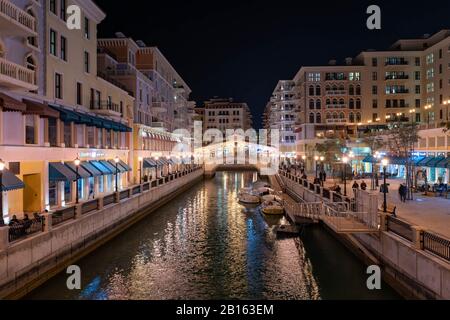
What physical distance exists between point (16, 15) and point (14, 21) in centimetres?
76

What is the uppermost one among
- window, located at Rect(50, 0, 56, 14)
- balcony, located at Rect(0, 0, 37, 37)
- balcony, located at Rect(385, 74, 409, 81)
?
balcony, located at Rect(385, 74, 409, 81)

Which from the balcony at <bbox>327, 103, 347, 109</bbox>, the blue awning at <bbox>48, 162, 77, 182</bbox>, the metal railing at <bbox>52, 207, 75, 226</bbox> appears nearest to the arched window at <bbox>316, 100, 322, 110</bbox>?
the balcony at <bbox>327, 103, 347, 109</bbox>

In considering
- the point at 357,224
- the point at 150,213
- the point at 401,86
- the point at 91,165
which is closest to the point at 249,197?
the point at 150,213

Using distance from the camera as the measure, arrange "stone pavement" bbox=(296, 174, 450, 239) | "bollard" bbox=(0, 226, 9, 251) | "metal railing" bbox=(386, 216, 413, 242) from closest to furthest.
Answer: "bollard" bbox=(0, 226, 9, 251), "metal railing" bbox=(386, 216, 413, 242), "stone pavement" bbox=(296, 174, 450, 239)

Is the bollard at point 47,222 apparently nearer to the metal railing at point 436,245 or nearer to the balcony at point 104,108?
the metal railing at point 436,245

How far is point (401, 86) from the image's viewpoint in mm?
75438

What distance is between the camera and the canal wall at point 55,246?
1498cm

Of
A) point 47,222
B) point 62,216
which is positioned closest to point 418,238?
point 47,222

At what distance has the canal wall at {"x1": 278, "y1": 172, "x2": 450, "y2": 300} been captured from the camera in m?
13.0

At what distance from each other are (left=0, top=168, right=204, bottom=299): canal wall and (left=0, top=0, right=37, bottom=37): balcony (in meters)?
10.6

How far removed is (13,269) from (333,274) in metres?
14.3

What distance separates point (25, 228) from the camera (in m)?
16.8

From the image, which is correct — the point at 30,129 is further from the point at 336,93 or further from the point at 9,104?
the point at 336,93

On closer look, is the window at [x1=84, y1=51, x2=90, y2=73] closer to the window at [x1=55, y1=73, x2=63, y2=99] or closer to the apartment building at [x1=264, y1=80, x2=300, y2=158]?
the window at [x1=55, y1=73, x2=63, y2=99]
